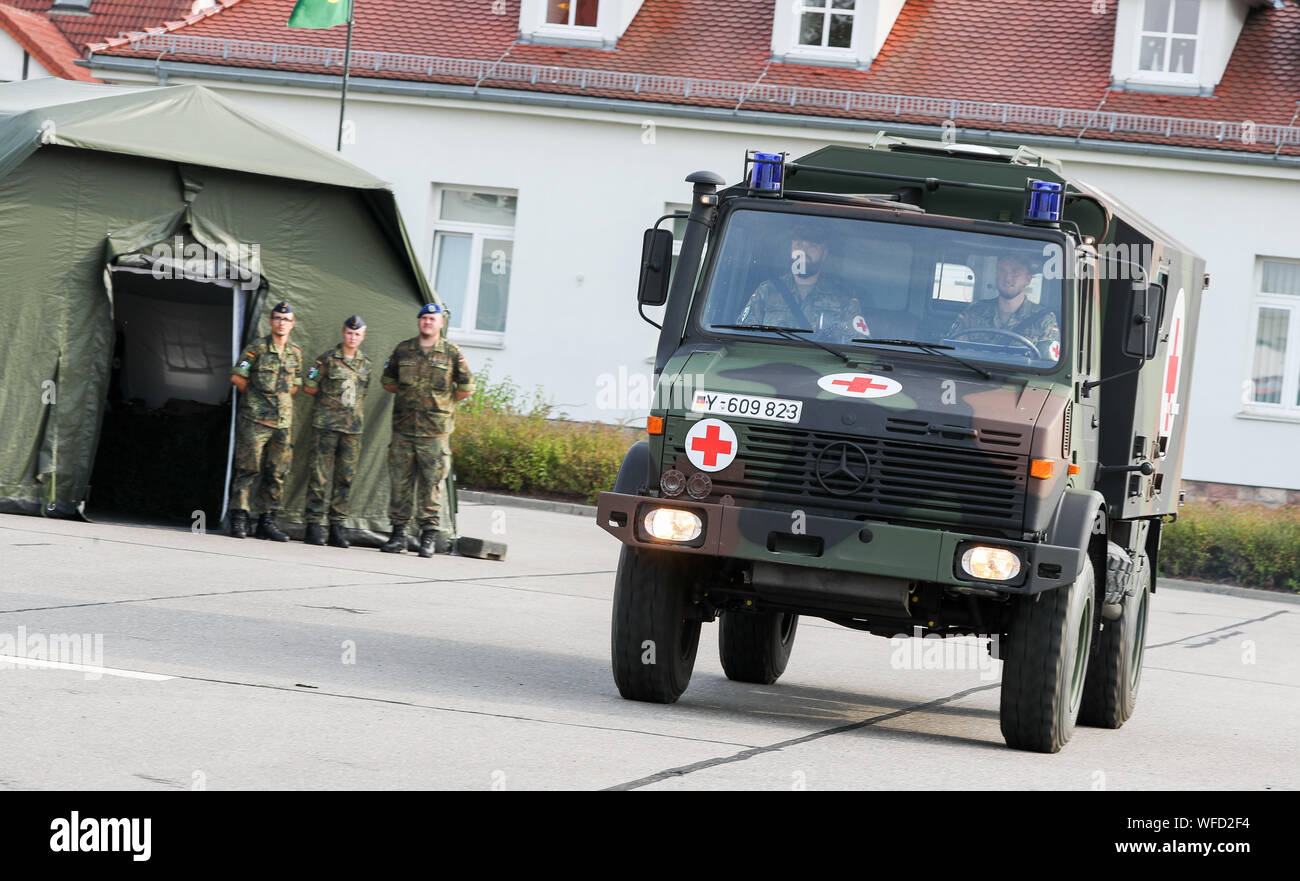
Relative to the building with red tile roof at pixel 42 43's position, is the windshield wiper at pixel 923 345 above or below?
below

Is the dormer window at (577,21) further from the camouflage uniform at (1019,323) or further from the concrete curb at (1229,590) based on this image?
the camouflage uniform at (1019,323)

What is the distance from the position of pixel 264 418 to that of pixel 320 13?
10582mm

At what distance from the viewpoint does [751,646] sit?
9.77m

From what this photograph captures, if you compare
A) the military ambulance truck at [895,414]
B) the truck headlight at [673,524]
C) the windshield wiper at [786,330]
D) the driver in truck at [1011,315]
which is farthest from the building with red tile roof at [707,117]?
the truck headlight at [673,524]

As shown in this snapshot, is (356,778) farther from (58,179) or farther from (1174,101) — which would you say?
(1174,101)

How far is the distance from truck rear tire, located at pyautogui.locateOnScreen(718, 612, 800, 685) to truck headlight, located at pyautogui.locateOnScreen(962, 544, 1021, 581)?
2.27 m

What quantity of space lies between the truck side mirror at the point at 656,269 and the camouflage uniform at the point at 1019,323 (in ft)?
4.48

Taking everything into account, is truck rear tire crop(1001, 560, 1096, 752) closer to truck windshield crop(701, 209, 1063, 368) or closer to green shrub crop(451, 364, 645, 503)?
truck windshield crop(701, 209, 1063, 368)

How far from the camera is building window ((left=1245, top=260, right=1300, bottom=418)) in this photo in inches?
928

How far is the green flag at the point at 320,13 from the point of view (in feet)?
76.4

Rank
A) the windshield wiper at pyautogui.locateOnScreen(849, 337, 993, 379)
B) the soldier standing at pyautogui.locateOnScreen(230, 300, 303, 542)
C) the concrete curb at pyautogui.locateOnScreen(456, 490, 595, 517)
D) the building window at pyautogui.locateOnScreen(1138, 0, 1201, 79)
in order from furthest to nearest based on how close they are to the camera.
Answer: the building window at pyautogui.locateOnScreen(1138, 0, 1201, 79) < the concrete curb at pyautogui.locateOnScreen(456, 490, 595, 517) < the soldier standing at pyautogui.locateOnScreen(230, 300, 303, 542) < the windshield wiper at pyautogui.locateOnScreen(849, 337, 993, 379)

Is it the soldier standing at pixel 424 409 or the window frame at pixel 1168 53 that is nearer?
the soldier standing at pixel 424 409

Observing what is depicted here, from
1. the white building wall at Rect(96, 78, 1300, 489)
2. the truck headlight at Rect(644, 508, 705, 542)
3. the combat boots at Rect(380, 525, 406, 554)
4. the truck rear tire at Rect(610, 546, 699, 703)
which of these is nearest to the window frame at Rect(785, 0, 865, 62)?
the white building wall at Rect(96, 78, 1300, 489)

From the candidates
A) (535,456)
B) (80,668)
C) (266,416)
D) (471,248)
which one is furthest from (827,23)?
(80,668)
